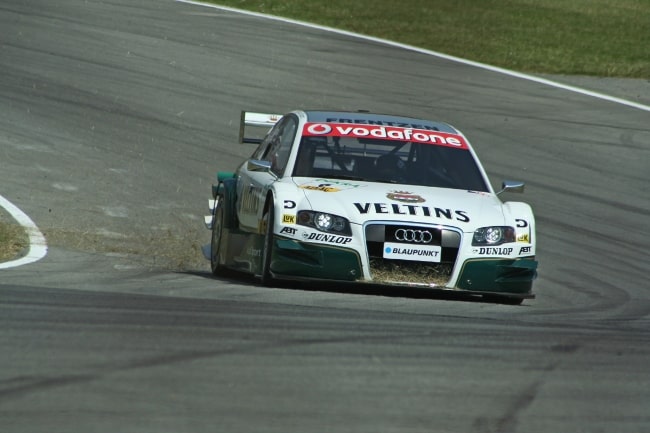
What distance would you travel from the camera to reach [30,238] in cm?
1109

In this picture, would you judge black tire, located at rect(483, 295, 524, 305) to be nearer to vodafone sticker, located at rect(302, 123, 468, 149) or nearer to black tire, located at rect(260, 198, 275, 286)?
vodafone sticker, located at rect(302, 123, 468, 149)

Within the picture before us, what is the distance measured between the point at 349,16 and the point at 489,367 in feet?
68.4

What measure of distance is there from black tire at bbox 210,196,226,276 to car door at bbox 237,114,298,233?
39cm

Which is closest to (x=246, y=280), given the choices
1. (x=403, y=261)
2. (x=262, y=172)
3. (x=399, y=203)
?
(x=262, y=172)

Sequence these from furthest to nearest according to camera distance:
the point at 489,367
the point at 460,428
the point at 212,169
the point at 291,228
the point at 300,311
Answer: the point at 212,169, the point at 291,228, the point at 300,311, the point at 489,367, the point at 460,428

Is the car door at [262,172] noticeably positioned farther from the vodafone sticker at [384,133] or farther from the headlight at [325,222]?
the headlight at [325,222]

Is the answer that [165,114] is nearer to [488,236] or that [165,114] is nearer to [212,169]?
[212,169]

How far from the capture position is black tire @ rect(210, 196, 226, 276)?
10.8 m

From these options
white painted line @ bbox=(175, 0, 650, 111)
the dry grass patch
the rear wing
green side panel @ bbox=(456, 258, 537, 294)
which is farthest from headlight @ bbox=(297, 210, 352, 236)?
white painted line @ bbox=(175, 0, 650, 111)

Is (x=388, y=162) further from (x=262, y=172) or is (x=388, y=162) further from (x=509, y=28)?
(x=509, y=28)

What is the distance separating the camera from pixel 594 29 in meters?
25.8

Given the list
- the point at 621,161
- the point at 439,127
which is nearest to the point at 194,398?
the point at 439,127

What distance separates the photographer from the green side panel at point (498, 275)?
8.82 m

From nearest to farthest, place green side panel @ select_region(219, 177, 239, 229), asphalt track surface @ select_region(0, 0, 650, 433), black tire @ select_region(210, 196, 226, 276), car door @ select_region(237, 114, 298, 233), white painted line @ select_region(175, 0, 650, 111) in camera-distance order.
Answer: asphalt track surface @ select_region(0, 0, 650, 433)
car door @ select_region(237, 114, 298, 233)
green side panel @ select_region(219, 177, 239, 229)
black tire @ select_region(210, 196, 226, 276)
white painted line @ select_region(175, 0, 650, 111)
